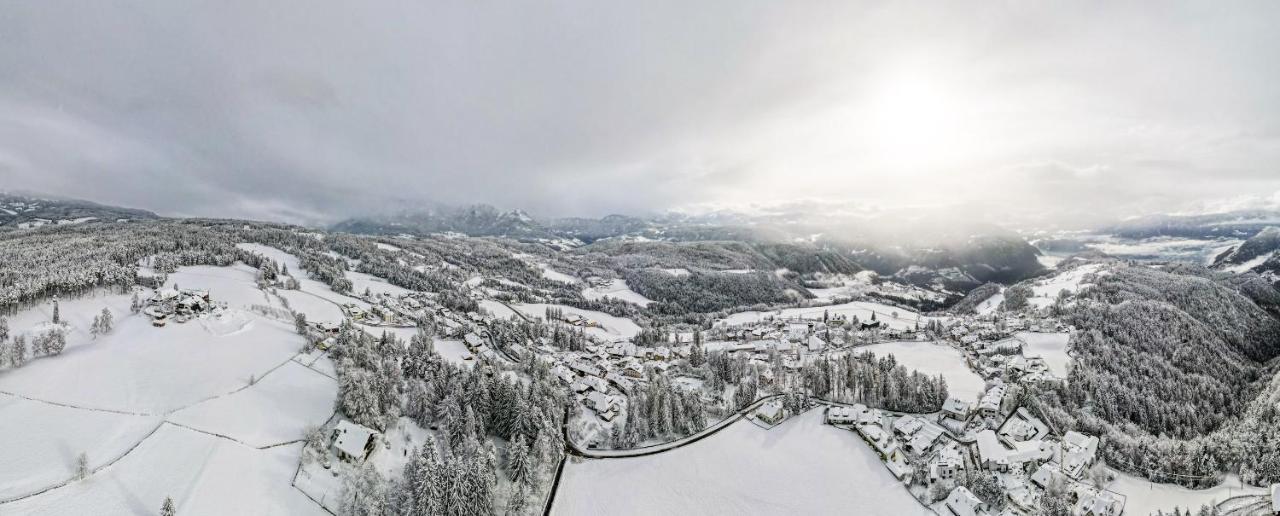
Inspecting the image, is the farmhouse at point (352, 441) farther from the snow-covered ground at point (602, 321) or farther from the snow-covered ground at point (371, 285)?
the snow-covered ground at point (371, 285)

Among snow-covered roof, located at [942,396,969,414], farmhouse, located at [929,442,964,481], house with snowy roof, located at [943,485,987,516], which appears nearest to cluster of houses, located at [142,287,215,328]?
house with snowy roof, located at [943,485,987,516]

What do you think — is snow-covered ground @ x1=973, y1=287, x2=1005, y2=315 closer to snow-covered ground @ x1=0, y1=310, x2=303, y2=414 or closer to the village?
the village

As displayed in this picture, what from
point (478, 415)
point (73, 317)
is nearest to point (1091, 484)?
point (478, 415)

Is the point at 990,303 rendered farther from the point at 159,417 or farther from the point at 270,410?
the point at 159,417

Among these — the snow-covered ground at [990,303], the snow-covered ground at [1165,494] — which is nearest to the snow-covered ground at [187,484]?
the snow-covered ground at [1165,494]

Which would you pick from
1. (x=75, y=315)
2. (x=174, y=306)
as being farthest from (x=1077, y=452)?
(x=75, y=315)
